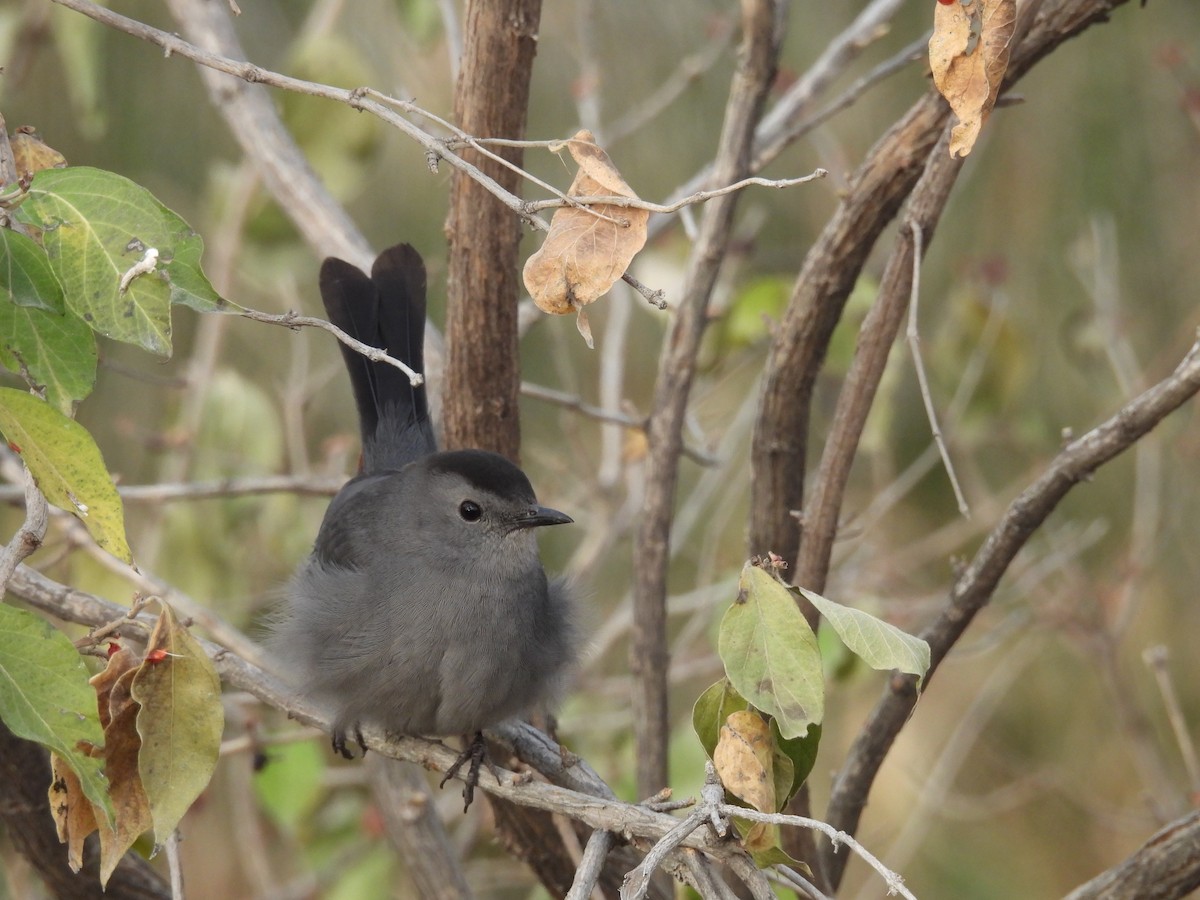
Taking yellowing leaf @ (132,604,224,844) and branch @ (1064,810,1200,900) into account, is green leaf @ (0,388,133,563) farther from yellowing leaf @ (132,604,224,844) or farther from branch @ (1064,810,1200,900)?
branch @ (1064,810,1200,900)

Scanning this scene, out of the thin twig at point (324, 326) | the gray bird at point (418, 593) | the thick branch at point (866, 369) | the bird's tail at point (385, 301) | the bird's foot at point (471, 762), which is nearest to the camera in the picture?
the thin twig at point (324, 326)

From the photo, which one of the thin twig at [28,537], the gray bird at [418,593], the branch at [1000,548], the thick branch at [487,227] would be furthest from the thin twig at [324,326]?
the gray bird at [418,593]

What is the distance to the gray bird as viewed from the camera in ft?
10.1

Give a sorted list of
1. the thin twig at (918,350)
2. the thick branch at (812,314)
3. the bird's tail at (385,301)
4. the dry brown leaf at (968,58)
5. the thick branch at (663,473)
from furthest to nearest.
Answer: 1. the bird's tail at (385,301)
2. the thick branch at (663,473)
3. the thick branch at (812,314)
4. the thin twig at (918,350)
5. the dry brown leaf at (968,58)

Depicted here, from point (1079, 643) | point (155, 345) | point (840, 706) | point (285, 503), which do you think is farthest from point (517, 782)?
point (840, 706)

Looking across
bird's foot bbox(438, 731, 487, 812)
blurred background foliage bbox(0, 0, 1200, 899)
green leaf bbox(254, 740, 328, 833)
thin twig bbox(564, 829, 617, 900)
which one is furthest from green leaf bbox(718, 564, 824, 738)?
green leaf bbox(254, 740, 328, 833)

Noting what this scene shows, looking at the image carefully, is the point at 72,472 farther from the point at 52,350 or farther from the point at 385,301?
the point at 385,301

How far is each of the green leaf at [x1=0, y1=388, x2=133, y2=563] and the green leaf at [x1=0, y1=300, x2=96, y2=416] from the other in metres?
0.05

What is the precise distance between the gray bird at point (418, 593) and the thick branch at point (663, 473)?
0.21 m

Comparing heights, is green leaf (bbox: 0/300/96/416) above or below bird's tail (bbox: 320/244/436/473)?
below

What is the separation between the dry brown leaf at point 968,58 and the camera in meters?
1.97

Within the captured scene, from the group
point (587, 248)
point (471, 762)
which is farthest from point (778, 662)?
point (471, 762)

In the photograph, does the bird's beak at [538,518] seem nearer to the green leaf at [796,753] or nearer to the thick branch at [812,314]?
the thick branch at [812,314]

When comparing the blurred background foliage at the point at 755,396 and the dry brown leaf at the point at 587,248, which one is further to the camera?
the blurred background foliage at the point at 755,396
